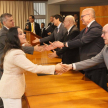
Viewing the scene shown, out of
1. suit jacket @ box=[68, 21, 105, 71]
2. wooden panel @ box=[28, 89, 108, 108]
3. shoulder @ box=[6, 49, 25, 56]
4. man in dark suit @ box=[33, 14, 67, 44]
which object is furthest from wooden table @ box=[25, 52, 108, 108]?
man in dark suit @ box=[33, 14, 67, 44]

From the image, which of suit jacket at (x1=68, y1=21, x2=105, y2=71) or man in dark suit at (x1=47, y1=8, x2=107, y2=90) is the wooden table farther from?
suit jacket at (x1=68, y1=21, x2=105, y2=71)

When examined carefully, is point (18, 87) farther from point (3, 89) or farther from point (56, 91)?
point (56, 91)

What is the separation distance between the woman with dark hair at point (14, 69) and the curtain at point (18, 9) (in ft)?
33.7

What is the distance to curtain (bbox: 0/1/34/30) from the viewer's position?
1160 cm

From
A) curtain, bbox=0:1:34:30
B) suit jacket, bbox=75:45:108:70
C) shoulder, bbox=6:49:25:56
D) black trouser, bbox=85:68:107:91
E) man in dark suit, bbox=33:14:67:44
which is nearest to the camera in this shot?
shoulder, bbox=6:49:25:56

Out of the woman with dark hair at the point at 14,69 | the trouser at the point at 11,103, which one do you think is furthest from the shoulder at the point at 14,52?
the trouser at the point at 11,103

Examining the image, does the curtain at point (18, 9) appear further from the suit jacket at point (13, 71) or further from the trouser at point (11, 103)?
the trouser at point (11, 103)

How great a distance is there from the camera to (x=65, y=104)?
1942mm

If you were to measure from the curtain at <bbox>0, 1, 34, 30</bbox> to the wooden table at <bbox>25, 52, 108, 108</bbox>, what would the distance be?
9.58 m

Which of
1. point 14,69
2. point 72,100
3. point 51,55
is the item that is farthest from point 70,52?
point 14,69

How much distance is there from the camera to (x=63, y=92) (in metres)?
2.27

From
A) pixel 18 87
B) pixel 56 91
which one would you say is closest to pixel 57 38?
pixel 56 91

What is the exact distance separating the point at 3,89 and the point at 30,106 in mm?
325

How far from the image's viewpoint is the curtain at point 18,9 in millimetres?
11602
